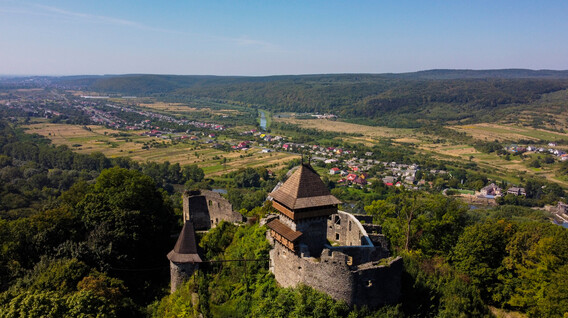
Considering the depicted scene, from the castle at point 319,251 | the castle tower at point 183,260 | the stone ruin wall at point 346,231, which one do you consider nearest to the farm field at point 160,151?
the castle tower at point 183,260

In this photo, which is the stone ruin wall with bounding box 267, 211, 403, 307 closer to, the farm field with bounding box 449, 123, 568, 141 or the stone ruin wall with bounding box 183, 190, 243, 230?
the stone ruin wall with bounding box 183, 190, 243, 230

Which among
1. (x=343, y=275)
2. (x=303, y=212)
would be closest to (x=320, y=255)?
(x=303, y=212)

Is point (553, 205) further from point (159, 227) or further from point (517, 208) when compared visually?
point (159, 227)

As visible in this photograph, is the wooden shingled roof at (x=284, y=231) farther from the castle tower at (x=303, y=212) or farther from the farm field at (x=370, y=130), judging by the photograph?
the farm field at (x=370, y=130)

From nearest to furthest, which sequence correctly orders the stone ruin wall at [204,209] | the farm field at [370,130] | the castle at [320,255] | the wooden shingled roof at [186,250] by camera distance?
1. the castle at [320,255]
2. the wooden shingled roof at [186,250]
3. the stone ruin wall at [204,209]
4. the farm field at [370,130]

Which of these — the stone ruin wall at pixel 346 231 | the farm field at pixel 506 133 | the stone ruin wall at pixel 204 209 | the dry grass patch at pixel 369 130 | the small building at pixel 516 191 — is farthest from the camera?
the dry grass patch at pixel 369 130

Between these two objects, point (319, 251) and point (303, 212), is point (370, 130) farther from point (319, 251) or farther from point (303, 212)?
point (303, 212)

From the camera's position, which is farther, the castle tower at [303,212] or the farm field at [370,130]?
the farm field at [370,130]
